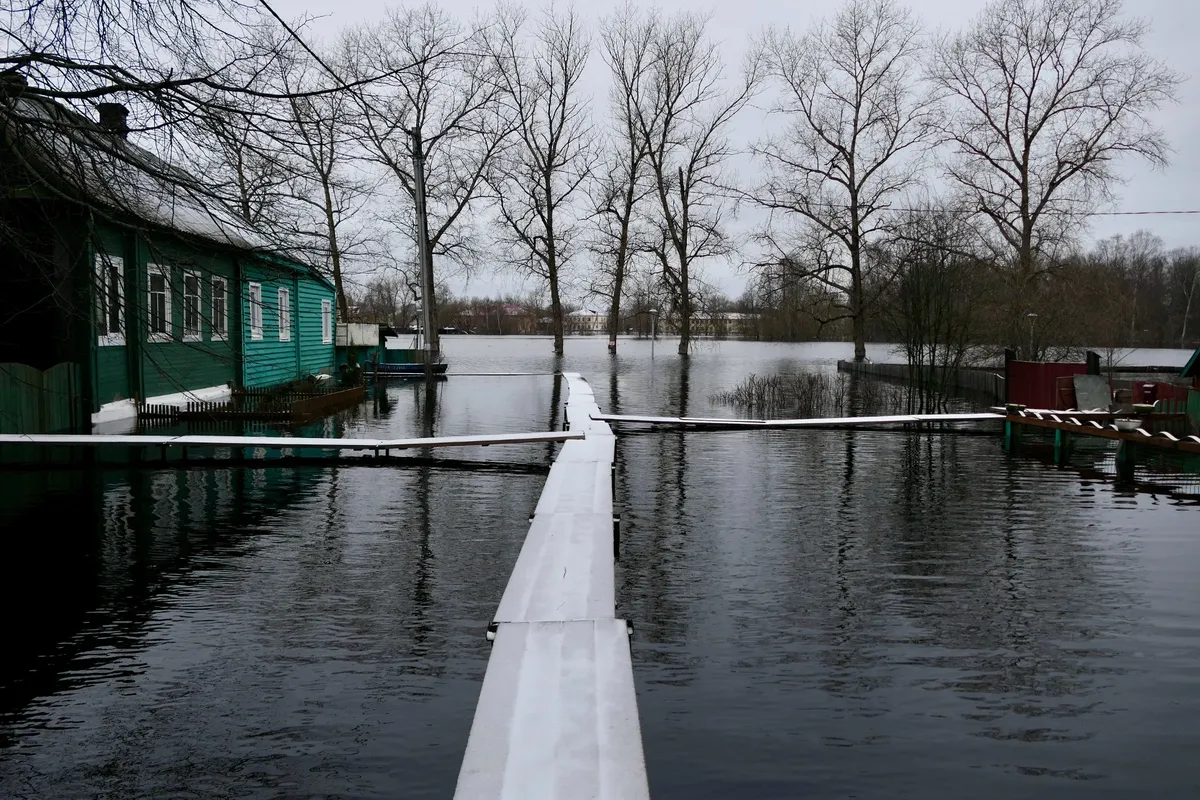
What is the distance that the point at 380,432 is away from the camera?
18.6m

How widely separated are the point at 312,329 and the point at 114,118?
2318cm

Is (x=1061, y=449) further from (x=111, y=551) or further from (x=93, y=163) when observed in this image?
(x=93, y=163)

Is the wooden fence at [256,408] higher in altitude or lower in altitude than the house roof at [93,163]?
lower

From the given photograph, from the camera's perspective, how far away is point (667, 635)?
653cm

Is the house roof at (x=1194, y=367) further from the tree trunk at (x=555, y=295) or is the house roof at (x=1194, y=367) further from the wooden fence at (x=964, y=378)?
the tree trunk at (x=555, y=295)

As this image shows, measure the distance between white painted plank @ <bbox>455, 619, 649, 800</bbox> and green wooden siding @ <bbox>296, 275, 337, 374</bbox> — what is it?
24902 millimetres

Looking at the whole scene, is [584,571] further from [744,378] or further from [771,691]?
[744,378]

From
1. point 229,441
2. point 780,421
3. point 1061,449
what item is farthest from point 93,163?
point 1061,449

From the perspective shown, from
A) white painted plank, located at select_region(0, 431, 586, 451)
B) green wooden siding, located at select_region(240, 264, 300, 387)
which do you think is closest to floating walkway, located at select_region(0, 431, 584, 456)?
white painted plank, located at select_region(0, 431, 586, 451)

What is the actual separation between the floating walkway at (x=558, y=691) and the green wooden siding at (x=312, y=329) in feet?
77.3

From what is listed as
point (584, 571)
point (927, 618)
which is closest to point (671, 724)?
point (584, 571)

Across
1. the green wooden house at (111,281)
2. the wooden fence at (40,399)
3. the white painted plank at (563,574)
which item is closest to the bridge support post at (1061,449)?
the white painted plank at (563,574)

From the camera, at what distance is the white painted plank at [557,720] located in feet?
12.4

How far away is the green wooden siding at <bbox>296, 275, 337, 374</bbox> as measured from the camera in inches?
1174
